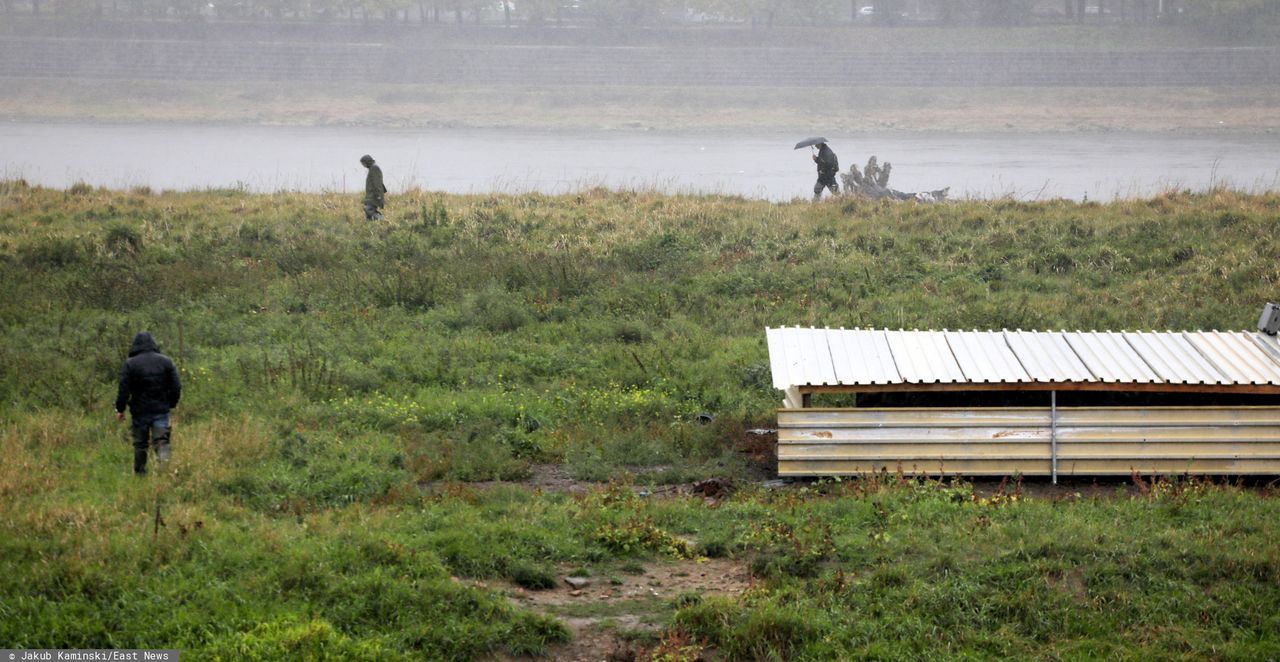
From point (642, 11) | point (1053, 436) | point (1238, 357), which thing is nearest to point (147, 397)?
point (1053, 436)

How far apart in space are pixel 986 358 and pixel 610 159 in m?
36.7

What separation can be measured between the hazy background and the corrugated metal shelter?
133 ft

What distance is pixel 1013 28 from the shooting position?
242 feet

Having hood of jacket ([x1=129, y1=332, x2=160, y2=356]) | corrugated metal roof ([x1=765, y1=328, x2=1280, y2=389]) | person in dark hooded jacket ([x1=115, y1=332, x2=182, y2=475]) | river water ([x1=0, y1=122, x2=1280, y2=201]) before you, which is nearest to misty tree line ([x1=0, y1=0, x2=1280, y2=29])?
river water ([x1=0, y1=122, x2=1280, y2=201])

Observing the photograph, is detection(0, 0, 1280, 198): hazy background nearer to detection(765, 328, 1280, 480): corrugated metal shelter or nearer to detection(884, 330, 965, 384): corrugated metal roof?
detection(884, 330, 965, 384): corrugated metal roof

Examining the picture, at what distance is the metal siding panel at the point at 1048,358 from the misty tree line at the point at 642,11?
6564 cm

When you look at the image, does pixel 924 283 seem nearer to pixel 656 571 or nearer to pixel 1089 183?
pixel 656 571

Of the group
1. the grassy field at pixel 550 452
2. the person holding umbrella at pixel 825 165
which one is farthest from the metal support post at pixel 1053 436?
the person holding umbrella at pixel 825 165

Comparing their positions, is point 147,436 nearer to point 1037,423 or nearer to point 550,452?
point 550,452

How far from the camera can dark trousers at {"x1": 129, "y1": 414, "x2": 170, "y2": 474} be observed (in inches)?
399

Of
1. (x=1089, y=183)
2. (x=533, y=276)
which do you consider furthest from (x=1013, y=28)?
(x=533, y=276)

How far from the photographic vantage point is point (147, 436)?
10.2m

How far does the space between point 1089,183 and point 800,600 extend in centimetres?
3310

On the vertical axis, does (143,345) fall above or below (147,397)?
above
